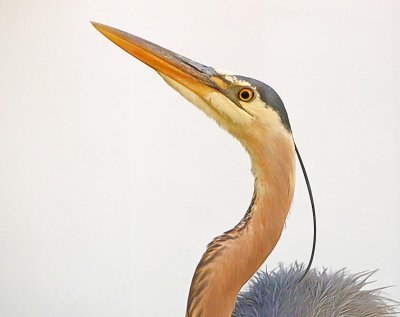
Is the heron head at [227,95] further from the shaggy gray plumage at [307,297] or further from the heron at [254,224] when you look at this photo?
the shaggy gray plumage at [307,297]

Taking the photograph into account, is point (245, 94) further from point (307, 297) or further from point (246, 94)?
point (307, 297)

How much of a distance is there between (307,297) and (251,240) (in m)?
0.19

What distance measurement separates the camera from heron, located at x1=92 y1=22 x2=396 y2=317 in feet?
2.93

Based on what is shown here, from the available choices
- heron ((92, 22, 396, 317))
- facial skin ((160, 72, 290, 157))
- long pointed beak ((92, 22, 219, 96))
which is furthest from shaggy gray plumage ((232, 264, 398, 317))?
long pointed beak ((92, 22, 219, 96))

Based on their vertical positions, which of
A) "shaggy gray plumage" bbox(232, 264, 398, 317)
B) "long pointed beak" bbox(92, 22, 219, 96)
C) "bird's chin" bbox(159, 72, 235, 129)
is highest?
"long pointed beak" bbox(92, 22, 219, 96)

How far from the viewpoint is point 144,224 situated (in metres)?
1.06

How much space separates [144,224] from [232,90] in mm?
343

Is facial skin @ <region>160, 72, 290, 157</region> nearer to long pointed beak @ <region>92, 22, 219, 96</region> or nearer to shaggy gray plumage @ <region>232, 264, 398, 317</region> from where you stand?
long pointed beak @ <region>92, 22, 219, 96</region>

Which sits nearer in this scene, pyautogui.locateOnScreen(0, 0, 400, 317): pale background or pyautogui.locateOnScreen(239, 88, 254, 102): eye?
pyautogui.locateOnScreen(239, 88, 254, 102): eye

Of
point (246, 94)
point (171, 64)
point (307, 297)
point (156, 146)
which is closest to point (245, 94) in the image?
point (246, 94)

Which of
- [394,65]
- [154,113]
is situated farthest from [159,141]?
[394,65]

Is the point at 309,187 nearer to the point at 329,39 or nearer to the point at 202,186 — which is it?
the point at 202,186

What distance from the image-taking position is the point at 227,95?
90 cm

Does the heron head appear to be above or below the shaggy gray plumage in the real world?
above
